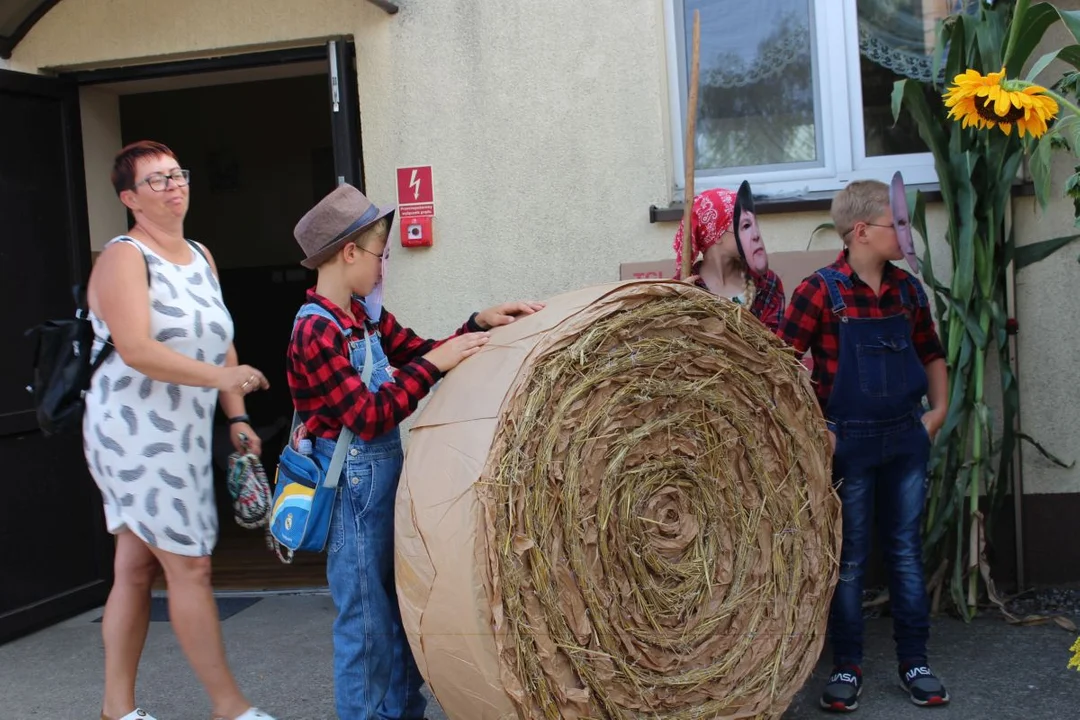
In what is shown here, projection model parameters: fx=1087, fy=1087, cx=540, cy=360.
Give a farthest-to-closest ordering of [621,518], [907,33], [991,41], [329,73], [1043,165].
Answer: [329,73] < [907,33] < [991,41] < [1043,165] < [621,518]

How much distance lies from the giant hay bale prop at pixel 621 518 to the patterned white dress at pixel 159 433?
0.89m

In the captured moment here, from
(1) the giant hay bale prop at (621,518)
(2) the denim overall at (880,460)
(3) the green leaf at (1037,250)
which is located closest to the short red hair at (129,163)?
(1) the giant hay bale prop at (621,518)

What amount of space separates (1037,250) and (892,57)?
3.60 feet

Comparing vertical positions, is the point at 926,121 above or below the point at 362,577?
above

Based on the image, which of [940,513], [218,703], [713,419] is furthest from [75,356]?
[940,513]

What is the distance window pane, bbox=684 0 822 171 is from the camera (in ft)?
15.0

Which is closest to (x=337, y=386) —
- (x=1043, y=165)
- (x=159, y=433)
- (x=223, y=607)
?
(x=159, y=433)

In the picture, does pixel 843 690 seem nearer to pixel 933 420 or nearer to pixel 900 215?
pixel 933 420

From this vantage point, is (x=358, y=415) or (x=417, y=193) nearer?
(x=358, y=415)

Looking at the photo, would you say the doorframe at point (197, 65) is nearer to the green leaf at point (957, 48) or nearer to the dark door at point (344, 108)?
the dark door at point (344, 108)

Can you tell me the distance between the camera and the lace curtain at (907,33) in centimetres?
446

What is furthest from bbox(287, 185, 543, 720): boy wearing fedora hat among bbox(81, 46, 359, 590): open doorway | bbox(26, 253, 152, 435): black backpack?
bbox(81, 46, 359, 590): open doorway

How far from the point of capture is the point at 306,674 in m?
4.02

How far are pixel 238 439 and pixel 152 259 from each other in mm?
590
